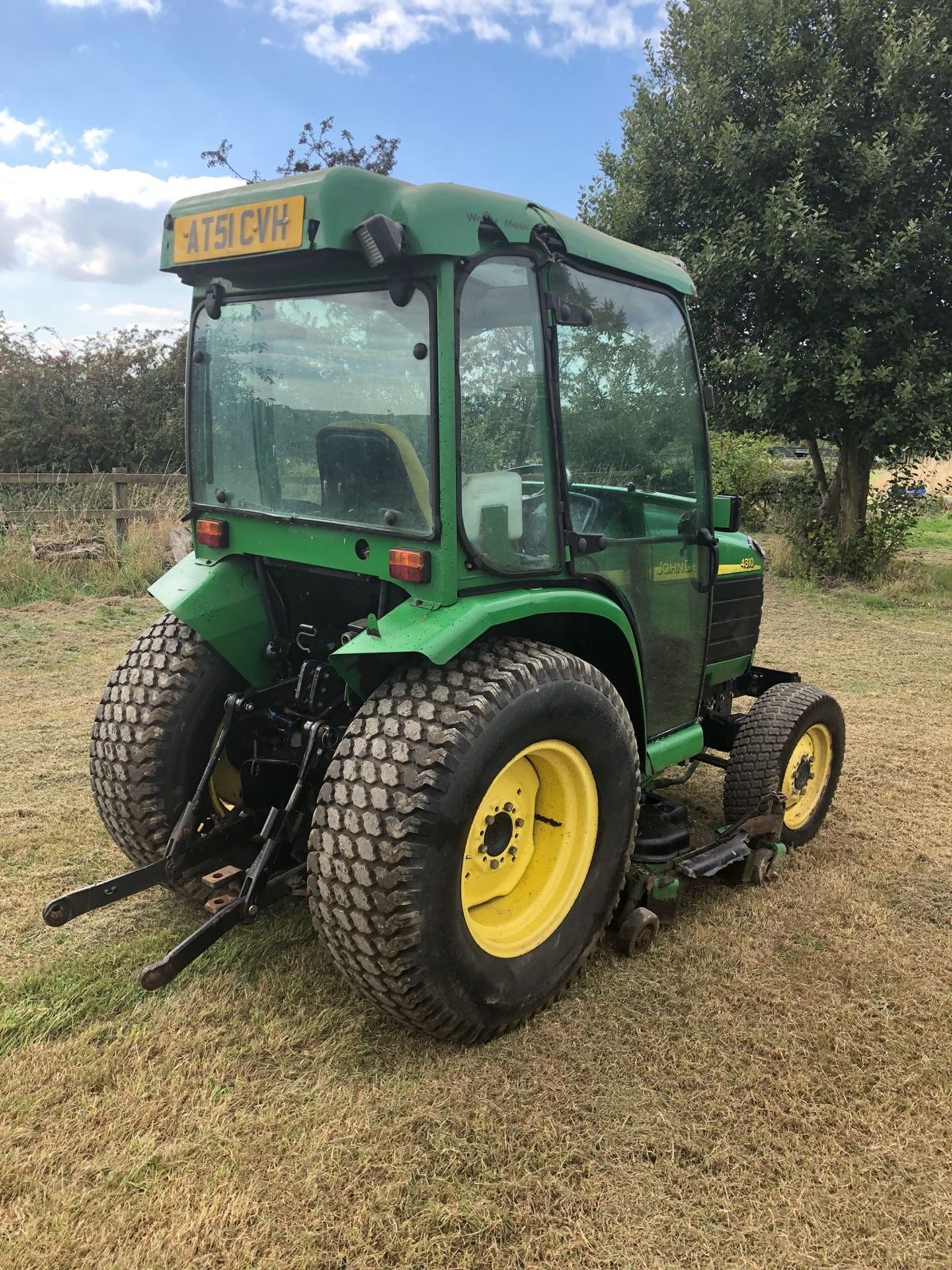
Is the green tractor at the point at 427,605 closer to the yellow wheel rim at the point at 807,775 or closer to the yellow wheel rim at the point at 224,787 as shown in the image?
the yellow wheel rim at the point at 224,787

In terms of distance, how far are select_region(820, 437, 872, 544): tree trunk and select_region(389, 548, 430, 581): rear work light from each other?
8.82 metres

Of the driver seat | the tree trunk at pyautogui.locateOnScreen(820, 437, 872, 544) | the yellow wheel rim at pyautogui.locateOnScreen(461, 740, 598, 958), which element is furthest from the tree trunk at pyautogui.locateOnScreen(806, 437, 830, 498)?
the driver seat

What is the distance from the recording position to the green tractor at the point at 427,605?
7.19 feet

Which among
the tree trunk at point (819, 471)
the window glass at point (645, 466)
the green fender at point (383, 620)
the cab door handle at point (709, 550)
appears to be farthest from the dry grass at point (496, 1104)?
the tree trunk at point (819, 471)

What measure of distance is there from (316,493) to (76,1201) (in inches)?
72.6

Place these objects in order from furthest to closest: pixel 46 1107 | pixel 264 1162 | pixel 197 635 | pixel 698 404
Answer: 1. pixel 698 404
2. pixel 197 635
3. pixel 46 1107
4. pixel 264 1162

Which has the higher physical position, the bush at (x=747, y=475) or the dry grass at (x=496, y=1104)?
the bush at (x=747, y=475)

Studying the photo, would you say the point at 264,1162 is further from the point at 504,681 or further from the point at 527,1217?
the point at 504,681

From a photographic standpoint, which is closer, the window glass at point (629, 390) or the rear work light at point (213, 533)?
the window glass at point (629, 390)

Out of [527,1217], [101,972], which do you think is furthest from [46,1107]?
[527,1217]

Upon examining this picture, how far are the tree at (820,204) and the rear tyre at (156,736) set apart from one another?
24.1ft

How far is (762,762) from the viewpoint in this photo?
354 cm

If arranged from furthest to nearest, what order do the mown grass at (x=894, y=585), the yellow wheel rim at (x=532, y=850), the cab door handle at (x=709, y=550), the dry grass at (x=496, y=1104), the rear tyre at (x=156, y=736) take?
the mown grass at (x=894, y=585) → the cab door handle at (x=709, y=550) → the rear tyre at (x=156, y=736) → the yellow wheel rim at (x=532, y=850) → the dry grass at (x=496, y=1104)

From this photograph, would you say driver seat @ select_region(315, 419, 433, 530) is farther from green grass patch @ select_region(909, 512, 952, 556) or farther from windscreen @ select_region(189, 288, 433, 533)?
green grass patch @ select_region(909, 512, 952, 556)
